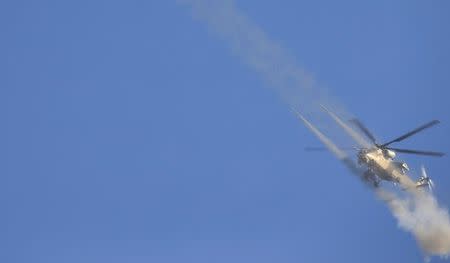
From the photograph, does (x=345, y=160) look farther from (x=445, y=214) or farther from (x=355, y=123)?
(x=445, y=214)

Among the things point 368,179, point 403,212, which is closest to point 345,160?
point 368,179

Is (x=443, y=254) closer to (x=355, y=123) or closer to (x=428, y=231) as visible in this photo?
(x=428, y=231)

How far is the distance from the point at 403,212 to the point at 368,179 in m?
5.97

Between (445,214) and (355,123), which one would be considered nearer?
(355,123)

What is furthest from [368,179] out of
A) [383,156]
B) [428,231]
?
[428,231]

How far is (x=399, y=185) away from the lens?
76.7 metres

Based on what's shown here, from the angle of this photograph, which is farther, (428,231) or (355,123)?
(428,231)

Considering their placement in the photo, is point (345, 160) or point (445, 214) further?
point (445, 214)

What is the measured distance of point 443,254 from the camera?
266 feet

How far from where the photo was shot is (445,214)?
81625 mm

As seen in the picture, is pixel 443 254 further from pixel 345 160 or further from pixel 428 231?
pixel 345 160

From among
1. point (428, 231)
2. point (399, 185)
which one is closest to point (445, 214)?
point (428, 231)

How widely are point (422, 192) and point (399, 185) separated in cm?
229

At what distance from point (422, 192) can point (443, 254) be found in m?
5.34
